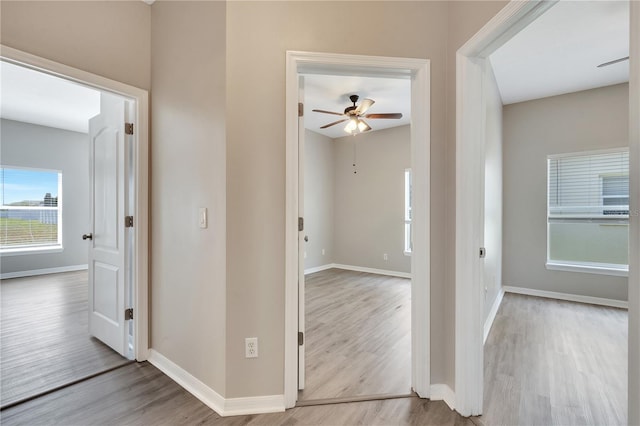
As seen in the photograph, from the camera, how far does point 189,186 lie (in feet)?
6.53

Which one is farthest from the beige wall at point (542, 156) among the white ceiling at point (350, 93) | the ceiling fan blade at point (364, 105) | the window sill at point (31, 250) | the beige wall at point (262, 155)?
the window sill at point (31, 250)

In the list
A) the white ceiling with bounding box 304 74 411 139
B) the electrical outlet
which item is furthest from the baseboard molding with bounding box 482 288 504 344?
the white ceiling with bounding box 304 74 411 139

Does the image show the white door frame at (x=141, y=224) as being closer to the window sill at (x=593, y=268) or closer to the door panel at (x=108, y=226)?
the door panel at (x=108, y=226)

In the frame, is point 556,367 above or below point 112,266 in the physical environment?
below

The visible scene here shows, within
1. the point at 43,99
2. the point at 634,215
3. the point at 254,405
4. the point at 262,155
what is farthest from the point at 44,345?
the point at 634,215

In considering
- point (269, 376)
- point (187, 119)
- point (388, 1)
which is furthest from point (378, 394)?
point (388, 1)

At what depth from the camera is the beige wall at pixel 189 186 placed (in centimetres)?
178

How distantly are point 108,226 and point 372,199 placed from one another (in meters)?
4.46

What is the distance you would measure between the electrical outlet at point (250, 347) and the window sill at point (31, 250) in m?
6.12

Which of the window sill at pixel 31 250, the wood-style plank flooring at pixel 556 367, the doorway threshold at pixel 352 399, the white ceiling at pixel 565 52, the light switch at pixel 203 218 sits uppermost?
the white ceiling at pixel 565 52

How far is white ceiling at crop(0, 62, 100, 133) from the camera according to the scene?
3.53 metres

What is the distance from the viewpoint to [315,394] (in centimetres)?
194

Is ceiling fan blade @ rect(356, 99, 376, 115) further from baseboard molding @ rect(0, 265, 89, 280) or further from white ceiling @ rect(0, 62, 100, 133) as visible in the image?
baseboard molding @ rect(0, 265, 89, 280)

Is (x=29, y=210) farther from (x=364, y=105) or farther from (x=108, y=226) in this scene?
(x=364, y=105)
